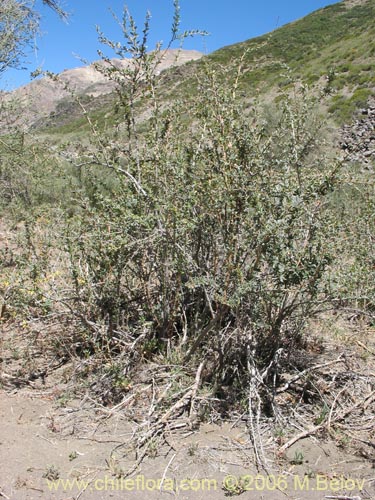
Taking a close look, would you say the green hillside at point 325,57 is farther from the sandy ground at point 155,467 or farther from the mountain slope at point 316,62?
the sandy ground at point 155,467

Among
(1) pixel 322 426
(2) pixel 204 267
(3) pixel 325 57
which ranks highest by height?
(3) pixel 325 57

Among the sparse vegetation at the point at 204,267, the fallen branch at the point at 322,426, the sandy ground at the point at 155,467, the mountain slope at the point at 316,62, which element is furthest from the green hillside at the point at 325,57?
the sandy ground at the point at 155,467

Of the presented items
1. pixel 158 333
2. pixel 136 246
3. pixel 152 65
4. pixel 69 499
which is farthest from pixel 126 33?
pixel 69 499

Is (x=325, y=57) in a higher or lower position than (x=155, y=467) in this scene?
higher

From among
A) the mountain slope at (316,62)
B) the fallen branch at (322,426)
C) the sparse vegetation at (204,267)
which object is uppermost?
the mountain slope at (316,62)

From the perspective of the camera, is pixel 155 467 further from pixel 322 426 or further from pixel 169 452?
pixel 322 426

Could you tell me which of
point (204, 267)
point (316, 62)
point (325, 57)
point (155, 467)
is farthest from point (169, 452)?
point (325, 57)

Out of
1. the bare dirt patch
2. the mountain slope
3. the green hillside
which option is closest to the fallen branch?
the bare dirt patch

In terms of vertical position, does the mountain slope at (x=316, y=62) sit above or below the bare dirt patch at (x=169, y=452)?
above

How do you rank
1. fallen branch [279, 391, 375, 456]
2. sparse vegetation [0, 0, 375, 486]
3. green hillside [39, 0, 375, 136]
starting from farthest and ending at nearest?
green hillside [39, 0, 375, 136], sparse vegetation [0, 0, 375, 486], fallen branch [279, 391, 375, 456]

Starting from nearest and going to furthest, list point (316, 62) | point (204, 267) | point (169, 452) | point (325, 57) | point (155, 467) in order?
point (155, 467)
point (169, 452)
point (204, 267)
point (316, 62)
point (325, 57)

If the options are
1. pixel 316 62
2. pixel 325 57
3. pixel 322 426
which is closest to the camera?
pixel 322 426

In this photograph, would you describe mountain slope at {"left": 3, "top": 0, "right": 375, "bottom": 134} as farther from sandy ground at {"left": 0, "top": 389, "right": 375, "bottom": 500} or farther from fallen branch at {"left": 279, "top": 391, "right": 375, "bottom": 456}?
sandy ground at {"left": 0, "top": 389, "right": 375, "bottom": 500}

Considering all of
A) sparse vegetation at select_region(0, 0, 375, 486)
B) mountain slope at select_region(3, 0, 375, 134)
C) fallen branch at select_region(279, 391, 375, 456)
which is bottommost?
fallen branch at select_region(279, 391, 375, 456)
